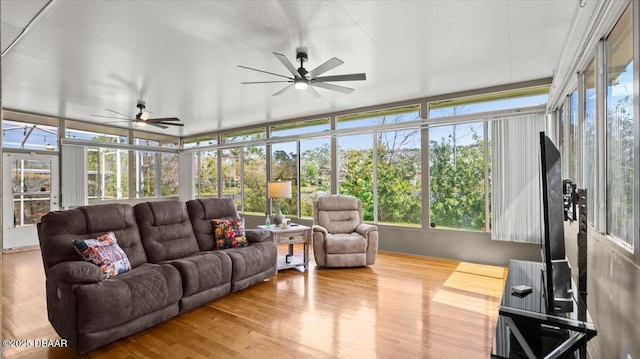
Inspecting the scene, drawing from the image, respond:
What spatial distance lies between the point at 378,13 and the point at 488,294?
316cm

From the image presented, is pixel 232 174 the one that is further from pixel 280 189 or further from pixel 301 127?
pixel 280 189

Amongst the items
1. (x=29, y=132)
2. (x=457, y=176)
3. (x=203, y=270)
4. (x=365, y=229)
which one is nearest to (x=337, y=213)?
(x=365, y=229)

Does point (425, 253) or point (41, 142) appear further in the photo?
point (41, 142)

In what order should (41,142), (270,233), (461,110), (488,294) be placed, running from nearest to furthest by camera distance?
(488,294)
(270,233)
(461,110)
(41,142)

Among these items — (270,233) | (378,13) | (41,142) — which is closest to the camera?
(378,13)

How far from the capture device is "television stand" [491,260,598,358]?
182cm

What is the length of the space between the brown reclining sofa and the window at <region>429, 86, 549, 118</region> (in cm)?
349

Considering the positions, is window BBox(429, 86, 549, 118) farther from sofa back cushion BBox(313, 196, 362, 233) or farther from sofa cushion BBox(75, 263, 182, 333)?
sofa cushion BBox(75, 263, 182, 333)

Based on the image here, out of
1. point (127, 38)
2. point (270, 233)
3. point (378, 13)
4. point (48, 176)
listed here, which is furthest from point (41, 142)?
point (378, 13)

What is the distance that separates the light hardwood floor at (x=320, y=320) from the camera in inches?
103

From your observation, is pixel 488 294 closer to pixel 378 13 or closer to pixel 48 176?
pixel 378 13

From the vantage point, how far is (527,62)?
13.4ft

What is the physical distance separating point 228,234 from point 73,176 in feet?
15.8

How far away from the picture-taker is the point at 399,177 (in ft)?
19.2
